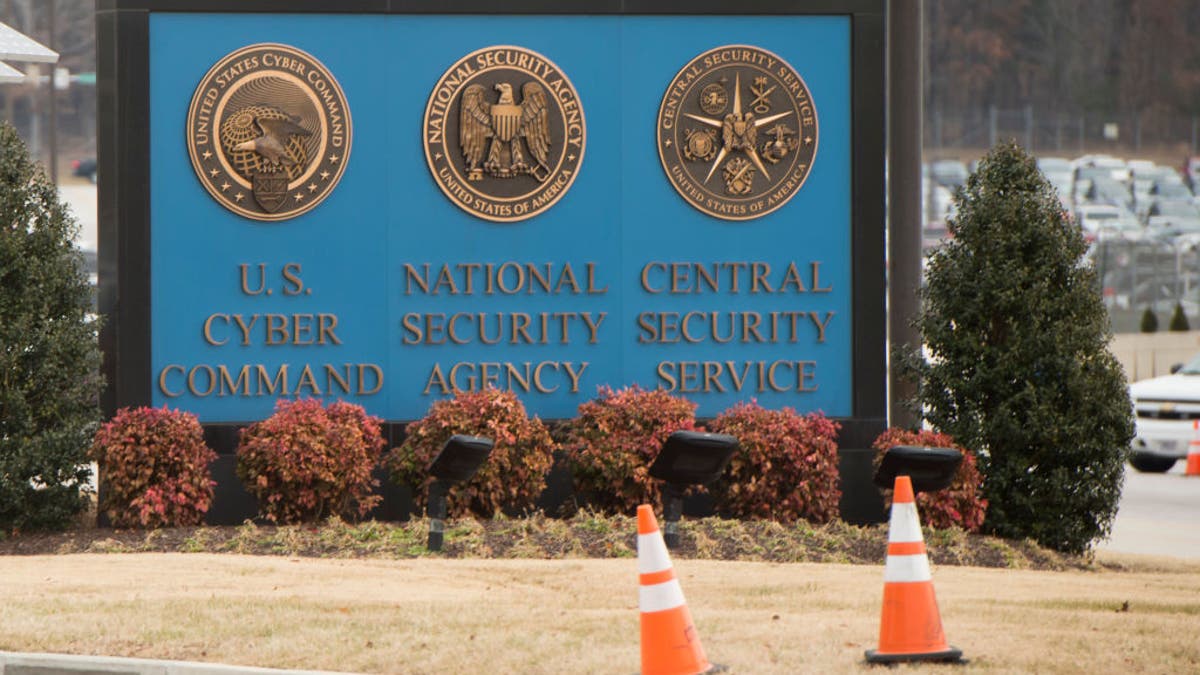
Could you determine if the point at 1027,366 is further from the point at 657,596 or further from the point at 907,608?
the point at 657,596

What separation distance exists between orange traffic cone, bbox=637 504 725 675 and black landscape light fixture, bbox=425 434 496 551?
4006 millimetres

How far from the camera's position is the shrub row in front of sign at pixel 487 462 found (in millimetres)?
12008

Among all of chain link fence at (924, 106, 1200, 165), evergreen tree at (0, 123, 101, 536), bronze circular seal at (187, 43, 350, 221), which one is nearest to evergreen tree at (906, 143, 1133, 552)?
bronze circular seal at (187, 43, 350, 221)

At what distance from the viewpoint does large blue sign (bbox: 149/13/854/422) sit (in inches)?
507

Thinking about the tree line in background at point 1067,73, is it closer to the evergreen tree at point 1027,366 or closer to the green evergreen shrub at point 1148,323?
the green evergreen shrub at point 1148,323

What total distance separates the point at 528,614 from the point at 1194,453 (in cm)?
1358

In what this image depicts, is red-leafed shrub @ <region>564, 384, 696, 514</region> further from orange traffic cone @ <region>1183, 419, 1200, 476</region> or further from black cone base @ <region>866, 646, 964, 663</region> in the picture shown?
orange traffic cone @ <region>1183, 419, 1200, 476</region>

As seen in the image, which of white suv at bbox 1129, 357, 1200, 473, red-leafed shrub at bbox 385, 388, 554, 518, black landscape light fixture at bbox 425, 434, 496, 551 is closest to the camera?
black landscape light fixture at bbox 425, 434, 496, 551

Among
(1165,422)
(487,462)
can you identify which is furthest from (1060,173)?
(487,462)

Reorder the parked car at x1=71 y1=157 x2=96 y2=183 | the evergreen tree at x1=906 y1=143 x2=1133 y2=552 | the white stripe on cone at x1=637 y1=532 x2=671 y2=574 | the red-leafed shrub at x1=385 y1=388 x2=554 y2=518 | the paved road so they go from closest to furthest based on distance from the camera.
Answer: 1. the white stripe on cone at x1=637 y1=532 x2=671 y2=574
2. the red-leafed shrub at x1=385 y1=388 x2=554 y2=518
3. the evergreen tree at x1=906 y1=143 x2=1133 y2=552
4. the paved road
5. the parked car at x1=71 y1=157 x2=96 y2=183

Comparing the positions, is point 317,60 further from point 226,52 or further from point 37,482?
point 37,482

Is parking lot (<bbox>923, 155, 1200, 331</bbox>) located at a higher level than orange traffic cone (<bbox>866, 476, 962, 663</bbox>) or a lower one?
higher

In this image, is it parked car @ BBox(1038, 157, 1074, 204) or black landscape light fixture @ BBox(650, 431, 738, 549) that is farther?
parked car @ BBox(1038, 157, 1074, 204)

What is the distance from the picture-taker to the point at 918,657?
7.49 meters
